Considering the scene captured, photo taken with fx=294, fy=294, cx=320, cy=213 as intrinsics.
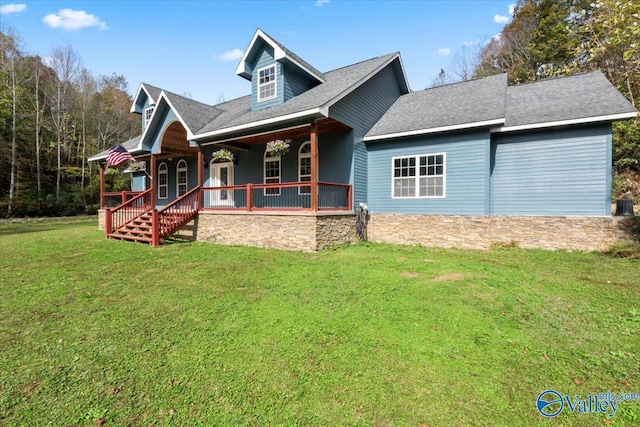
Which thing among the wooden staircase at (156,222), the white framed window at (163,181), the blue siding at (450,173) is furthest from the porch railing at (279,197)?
the white framed window at (163,181)

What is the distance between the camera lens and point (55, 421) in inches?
94.6

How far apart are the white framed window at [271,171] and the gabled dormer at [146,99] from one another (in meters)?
7.61

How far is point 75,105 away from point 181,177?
2267cm

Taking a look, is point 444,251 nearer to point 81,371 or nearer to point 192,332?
point 192,332

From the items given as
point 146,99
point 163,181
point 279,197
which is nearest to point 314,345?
point 279,197

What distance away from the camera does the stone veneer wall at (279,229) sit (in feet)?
28.7

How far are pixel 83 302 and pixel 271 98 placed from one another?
30.2 feet

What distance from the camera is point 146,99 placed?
15773mm

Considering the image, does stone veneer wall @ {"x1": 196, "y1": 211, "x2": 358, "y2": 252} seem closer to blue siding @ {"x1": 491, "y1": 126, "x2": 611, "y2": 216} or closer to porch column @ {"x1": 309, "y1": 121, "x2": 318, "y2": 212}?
porch column @ {"x1": 309, "y1": 121, "x2": 318, "y2": 212}

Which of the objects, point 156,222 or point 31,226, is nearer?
point 156,222

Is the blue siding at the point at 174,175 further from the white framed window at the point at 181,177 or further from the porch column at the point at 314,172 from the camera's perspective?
the porch column at the point at 314,172

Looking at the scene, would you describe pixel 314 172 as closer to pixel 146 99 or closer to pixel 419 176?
pixel 419 176

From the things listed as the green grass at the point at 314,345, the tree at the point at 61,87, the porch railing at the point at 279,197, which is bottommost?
the green grass at the point at 314,345

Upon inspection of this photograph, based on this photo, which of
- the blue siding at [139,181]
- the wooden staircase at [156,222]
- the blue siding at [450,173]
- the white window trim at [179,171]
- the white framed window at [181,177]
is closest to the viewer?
the blue siding at [450,173]
